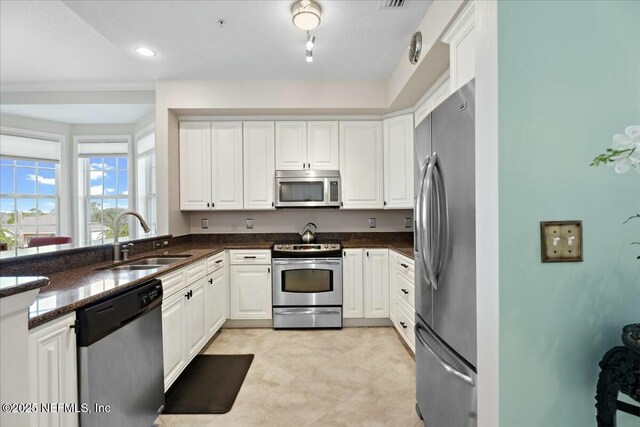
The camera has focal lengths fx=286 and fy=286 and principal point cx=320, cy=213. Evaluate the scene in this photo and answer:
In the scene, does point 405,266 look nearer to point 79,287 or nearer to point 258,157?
point 258,157

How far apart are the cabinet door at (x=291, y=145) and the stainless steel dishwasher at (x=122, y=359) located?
2.07 meters

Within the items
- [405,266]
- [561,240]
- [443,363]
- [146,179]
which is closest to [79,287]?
[443,363]

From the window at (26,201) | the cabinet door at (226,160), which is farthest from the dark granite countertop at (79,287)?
the window at (26,201)

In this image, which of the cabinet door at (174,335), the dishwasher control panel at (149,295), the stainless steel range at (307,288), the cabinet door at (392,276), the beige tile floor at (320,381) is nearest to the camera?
the dishwasher control panel at (149,295)

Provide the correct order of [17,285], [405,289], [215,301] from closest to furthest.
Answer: [17,285], [405,289], [215,301]

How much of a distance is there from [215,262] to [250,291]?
1.85 feet

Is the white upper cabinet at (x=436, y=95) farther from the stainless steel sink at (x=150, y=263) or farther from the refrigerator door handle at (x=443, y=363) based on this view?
the stainless steel sink at (x=150, y=263)

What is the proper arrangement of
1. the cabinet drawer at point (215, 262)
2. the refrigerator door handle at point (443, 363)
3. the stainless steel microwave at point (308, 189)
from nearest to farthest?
the refrigerator door handle at point (443, 363)
the cabinet drawer at point (215, 262)
the stainless steel microwave at point (308, 189)

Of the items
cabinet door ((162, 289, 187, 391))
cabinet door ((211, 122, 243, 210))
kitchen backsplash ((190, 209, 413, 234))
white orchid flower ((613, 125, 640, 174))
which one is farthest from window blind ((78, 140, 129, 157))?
white orchid flower ((613, 125, 640, 174))

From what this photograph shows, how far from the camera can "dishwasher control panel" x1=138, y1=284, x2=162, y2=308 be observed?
1.53 meters

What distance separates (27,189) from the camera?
4355mm

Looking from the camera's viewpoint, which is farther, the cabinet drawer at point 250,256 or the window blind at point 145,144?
the window blind at point 145,144

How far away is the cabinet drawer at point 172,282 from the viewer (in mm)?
1864

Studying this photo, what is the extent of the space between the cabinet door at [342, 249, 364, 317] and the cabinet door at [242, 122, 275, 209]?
3.95 feet
